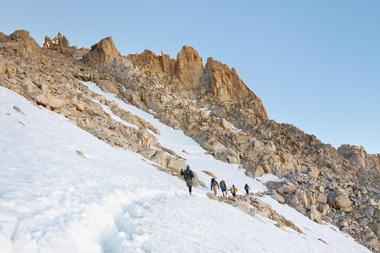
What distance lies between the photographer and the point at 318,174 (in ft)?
210

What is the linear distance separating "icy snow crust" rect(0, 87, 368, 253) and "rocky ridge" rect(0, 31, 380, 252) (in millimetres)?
13108

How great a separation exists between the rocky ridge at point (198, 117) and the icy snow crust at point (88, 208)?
13108mm

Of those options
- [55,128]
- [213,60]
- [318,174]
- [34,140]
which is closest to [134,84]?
[213,60]

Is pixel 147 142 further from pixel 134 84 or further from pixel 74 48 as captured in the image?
pixel 74 48

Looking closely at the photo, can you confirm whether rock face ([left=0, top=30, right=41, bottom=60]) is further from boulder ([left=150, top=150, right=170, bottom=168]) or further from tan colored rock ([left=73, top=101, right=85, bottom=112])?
boulder ([left=150, top=150, right=170, bottom=168])

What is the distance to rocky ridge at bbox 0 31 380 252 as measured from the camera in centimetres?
4184

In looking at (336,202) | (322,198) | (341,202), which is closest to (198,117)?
(322,198)

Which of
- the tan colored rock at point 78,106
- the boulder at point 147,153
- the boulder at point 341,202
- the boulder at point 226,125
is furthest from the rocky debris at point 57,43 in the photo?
the boulder at point 341,202

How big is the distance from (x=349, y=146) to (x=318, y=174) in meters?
45.3

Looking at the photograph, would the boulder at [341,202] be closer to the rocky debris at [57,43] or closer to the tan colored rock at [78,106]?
the tan colored rock at [78,106]

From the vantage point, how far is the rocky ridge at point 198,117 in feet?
137

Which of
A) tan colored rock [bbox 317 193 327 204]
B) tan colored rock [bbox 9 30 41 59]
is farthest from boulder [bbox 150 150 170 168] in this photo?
tan colored rock [bbox 9 30 41 59]

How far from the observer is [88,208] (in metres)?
12.7

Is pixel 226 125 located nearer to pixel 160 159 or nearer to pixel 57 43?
pixel 160 159
